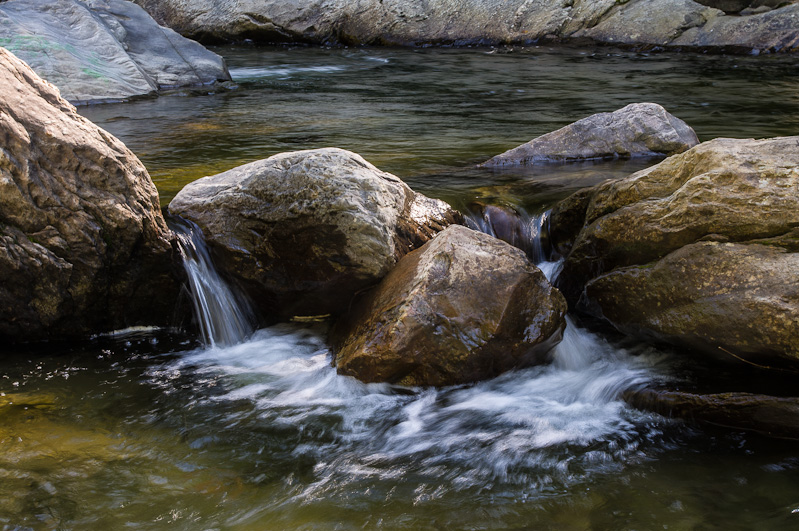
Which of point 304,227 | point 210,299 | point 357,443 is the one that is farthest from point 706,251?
point 210,299

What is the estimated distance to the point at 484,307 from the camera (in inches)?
154

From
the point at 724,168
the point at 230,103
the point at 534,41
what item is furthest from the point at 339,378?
the point at 534,41

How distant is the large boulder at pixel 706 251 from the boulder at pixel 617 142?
2389 mm

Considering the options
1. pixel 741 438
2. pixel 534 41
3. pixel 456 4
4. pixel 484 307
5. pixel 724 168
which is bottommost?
pixel 741 438

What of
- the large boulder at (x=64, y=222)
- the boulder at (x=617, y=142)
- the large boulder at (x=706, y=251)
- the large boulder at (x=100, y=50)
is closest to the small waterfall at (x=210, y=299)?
the large boulder at (x=64, y=222)

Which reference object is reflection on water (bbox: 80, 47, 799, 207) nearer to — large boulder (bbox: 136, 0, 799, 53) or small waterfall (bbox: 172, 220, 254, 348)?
small waterfall (bbox: 172, 220, 254, 348)

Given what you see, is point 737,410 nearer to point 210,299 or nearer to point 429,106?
point 210,299

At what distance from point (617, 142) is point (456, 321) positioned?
405cm

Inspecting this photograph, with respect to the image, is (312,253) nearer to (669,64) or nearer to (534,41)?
(669,64)

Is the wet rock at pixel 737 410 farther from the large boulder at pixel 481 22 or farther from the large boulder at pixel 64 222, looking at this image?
the large boulder at pixel 481 22

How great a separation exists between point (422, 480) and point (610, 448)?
36.8 inches

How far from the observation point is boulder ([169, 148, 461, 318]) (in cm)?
446

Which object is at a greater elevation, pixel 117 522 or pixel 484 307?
pixel 484 307

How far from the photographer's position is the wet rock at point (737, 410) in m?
3.36
